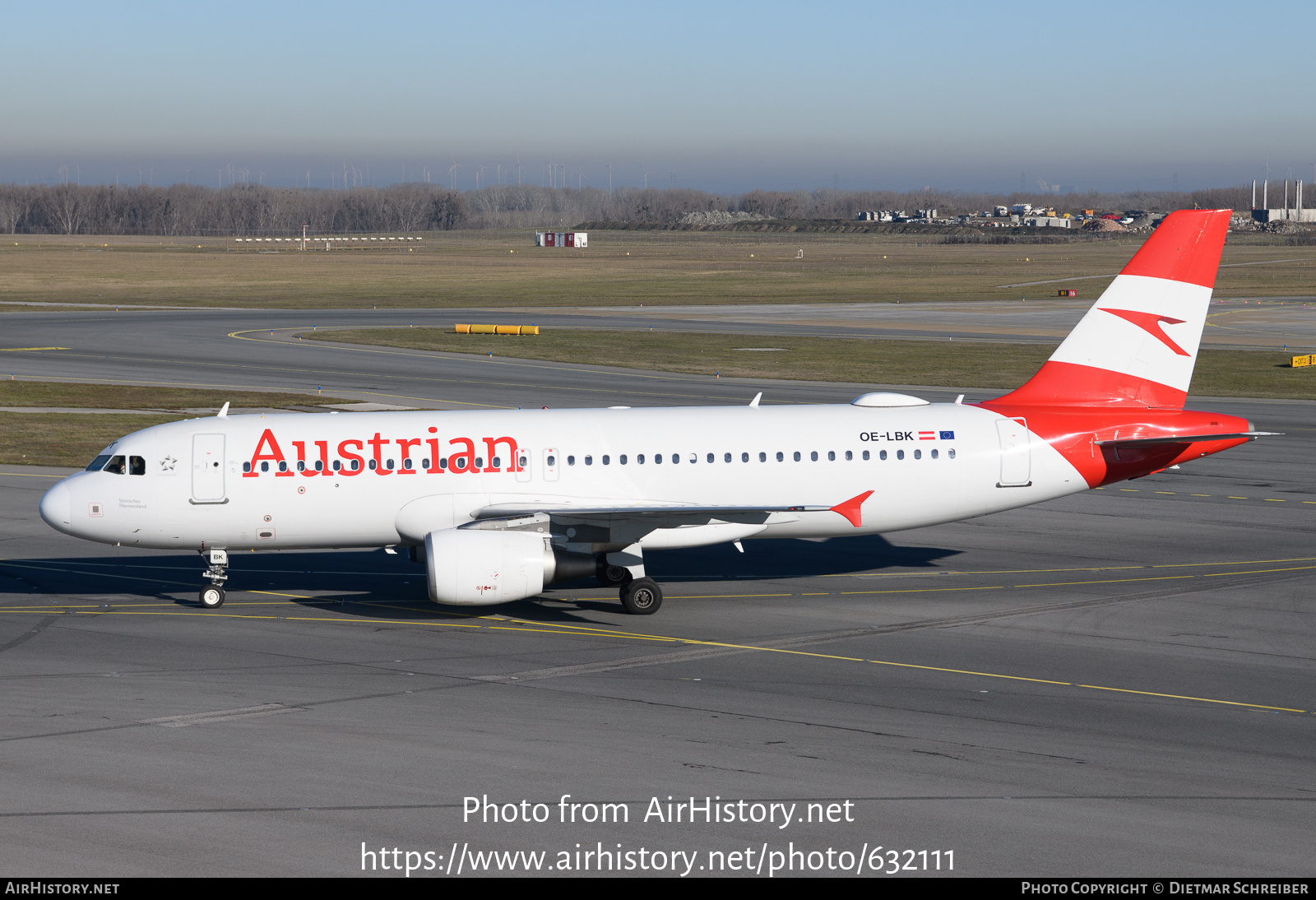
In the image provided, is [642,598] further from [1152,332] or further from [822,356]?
[822,356]

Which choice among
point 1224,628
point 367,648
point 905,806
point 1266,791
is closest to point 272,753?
point 367,648

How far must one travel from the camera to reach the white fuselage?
28688 mm

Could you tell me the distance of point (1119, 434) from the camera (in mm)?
30859

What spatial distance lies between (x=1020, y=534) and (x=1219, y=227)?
1046 cm

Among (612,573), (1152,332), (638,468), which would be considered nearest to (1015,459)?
(1152,332)

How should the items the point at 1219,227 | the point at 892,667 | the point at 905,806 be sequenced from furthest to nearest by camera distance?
the point at 1219,227, the point at 892,667, the point at 905,806

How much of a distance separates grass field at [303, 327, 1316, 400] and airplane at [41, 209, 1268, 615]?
1350 inches

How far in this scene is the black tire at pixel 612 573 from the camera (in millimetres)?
28844

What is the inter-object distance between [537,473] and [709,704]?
898cm

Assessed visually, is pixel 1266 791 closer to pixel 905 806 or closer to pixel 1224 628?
pixel 905 806

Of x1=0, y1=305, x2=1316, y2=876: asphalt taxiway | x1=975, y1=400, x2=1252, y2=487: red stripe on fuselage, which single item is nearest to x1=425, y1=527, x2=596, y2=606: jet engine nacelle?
x1=0, y1=305, x2=1316, y2=876: asphalt taxiway

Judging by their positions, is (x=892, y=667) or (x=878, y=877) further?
(x=892, y=667)

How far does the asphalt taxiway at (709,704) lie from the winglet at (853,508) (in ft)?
6.39
